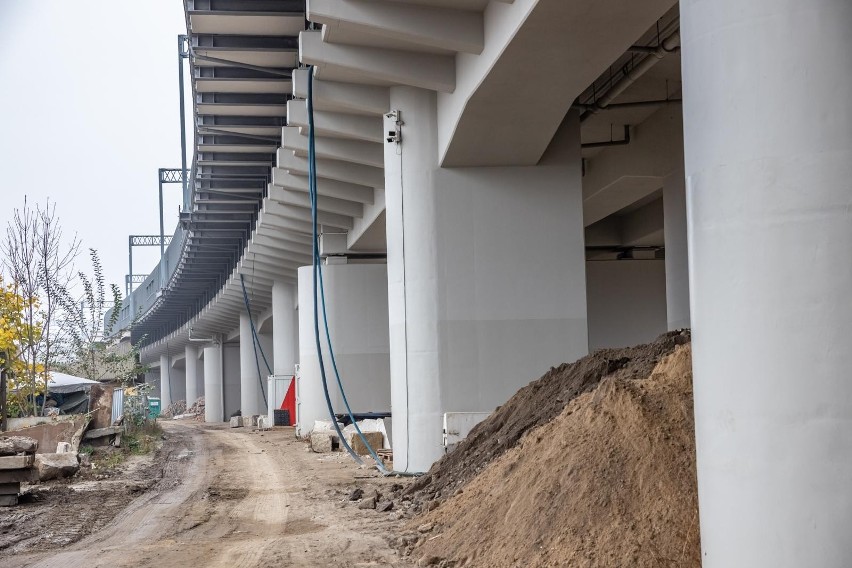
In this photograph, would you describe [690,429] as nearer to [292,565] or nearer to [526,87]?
[292,565]

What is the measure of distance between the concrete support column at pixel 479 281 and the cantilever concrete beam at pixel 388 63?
1.22 m

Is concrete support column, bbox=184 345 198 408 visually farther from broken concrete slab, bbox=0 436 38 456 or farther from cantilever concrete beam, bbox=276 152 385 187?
broken concrete slab, bbox=0 436 38 456

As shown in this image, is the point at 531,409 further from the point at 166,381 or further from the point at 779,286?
the point at 166,381

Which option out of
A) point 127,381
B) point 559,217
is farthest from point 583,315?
point 127,381

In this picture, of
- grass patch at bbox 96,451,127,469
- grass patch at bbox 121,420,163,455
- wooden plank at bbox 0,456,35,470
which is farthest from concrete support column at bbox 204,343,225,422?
wooden plank at bbox 0,456,35,470

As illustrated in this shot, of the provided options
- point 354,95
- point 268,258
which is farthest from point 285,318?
point 354,95

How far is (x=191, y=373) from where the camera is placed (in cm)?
7800

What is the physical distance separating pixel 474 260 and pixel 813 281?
35.1ft

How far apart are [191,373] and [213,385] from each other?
44.3ft

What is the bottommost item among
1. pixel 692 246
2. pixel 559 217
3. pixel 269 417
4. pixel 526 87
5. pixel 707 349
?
pixel 269 417

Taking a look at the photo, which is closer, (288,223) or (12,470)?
(12,470)

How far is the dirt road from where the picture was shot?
945 centimetres

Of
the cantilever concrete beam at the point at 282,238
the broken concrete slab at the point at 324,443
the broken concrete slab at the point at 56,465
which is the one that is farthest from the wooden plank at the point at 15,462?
the cantilever concrete beam at the point at 282,238

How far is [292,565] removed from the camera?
8.86m
